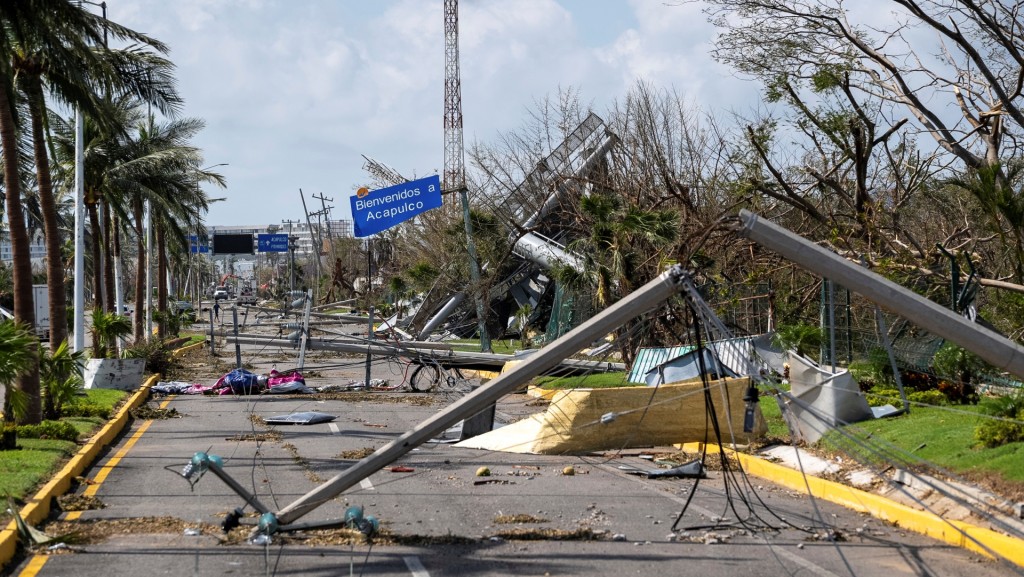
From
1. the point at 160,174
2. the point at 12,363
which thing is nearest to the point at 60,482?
the point at 12,363

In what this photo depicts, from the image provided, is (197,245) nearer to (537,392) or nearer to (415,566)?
(537,392)

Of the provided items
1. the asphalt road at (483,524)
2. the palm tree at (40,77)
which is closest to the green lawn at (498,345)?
the palm tree at (40,77)

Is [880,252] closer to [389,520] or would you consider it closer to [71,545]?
[389,520]

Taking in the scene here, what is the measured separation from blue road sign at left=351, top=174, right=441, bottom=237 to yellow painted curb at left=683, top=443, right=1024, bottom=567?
54.9 ft

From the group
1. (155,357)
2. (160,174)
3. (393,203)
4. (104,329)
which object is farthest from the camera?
(160,174)

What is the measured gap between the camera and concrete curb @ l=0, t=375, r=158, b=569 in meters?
8.03

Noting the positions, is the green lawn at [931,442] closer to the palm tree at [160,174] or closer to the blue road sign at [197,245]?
the palm tree at [160,174]

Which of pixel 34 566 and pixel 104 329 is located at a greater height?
pixel 104 329

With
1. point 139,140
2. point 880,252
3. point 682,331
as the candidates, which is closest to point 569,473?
point 880,252

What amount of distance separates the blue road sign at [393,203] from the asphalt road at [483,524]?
13.6 m

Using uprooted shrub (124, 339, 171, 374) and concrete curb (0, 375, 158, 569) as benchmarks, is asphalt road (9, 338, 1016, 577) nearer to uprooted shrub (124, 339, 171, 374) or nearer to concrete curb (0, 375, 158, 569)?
concrete curb (0, 375, 158, 569)

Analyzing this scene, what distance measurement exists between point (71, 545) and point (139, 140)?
30.9 m

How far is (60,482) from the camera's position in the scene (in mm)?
10836

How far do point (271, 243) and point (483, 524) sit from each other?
98.2 meters
